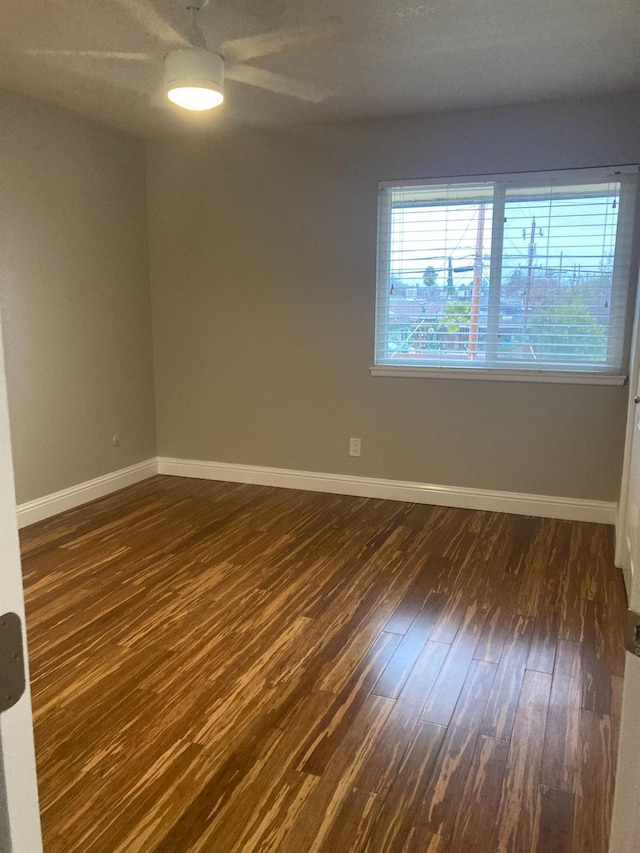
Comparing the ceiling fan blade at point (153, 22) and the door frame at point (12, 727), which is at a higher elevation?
the ceiling fan blade at point (153, 22)

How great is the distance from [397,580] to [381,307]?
190cm

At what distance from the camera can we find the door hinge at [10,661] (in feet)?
2.10

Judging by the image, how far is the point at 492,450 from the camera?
412 centimetres

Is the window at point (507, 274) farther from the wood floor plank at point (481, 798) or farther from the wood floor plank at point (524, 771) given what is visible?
the wood floor plank at point (481, 798)

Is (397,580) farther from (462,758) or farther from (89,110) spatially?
(89,110)

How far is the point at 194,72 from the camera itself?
2.88 meters

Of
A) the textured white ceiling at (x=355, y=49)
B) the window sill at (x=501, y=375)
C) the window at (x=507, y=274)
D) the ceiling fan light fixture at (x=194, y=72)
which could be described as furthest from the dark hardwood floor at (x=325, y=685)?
the textured white ceiling at (x=355, y=49)

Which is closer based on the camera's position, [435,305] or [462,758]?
[462,758]

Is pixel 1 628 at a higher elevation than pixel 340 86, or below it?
below

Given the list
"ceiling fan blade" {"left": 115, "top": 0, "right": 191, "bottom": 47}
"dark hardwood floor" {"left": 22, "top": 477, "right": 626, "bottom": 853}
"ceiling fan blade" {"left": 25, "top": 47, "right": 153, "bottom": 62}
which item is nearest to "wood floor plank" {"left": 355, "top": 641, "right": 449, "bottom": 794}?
"dark hardwood floor" {"left": 22, "top": 477, "right": 626, "bottom": 853}

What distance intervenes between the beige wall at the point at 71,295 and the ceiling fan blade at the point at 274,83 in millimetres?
1276

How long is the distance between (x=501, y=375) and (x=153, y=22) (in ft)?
8.59

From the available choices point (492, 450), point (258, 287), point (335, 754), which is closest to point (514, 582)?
point (492, 450)

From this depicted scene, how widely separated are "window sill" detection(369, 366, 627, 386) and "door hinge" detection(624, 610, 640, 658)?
10.8 ft
